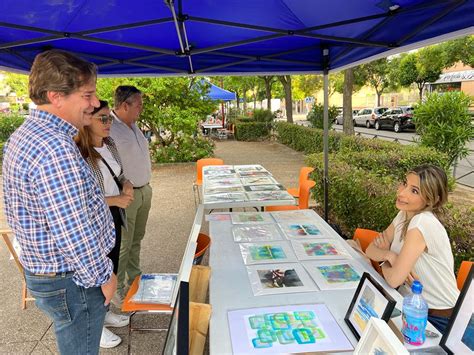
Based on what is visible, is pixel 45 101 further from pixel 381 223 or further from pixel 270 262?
pixel 381 223

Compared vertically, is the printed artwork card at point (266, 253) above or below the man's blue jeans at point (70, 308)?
below

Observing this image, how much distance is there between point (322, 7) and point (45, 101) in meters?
2.09

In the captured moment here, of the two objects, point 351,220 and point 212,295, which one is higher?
point 212,295

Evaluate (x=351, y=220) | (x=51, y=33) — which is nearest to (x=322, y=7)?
(x=51, y=33)

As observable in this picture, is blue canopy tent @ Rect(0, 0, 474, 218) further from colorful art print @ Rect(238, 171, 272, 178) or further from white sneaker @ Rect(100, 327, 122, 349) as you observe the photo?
white sneaker @ Rect(100, 327, 122, 349)

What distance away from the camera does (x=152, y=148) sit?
35.3 ft

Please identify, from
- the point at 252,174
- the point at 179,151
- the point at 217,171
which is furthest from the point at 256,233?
the point at 179,151

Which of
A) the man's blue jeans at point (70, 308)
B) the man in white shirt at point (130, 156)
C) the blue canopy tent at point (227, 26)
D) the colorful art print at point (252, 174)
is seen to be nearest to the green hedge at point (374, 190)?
the colorful art print at point (252, 174)

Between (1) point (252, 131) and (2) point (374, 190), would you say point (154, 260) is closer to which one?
(2) point (374, 190)

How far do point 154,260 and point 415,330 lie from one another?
3357 mm

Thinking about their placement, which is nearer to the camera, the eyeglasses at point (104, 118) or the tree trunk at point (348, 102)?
the eyeglasses at point (104, 118)

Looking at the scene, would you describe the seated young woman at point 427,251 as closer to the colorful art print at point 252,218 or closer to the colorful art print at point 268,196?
the colorful art print at point 252,218

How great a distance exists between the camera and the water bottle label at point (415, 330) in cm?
140

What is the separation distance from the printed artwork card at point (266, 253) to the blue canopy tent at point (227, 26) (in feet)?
5.53
